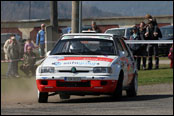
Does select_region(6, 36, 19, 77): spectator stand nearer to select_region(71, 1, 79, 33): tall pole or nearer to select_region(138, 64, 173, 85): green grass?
select_region(71, 1, 79, 33): tall pole

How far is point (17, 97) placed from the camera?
15.1 metres

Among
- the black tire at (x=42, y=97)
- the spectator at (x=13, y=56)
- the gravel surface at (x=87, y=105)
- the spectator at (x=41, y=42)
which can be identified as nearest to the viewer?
the gravel surface at (x=87, y=105)

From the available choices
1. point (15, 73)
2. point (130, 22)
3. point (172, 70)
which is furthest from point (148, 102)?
point (130, 22)

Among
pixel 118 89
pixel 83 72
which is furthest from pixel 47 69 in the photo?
pixel 118 89

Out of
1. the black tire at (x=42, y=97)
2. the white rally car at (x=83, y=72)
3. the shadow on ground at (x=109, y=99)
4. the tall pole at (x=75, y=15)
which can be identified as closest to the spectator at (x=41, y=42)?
the tall pole at (x=75, y=15)

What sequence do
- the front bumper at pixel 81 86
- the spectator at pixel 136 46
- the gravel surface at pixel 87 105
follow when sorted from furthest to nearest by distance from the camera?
the spectator at pixel 136 46 < the front bumper at pixel 81 86 < the gravel surface at pixel 87 105

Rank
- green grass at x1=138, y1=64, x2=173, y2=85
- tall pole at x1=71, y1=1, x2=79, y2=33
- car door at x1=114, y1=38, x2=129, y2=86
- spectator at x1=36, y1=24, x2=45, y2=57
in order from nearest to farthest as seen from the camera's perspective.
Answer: car door at x1=114, y1=38, x2=129, y2=86 → green grass at x1=138, y1=64, x2=173, y2=85 → tall pole at x1=71, y1=1, x2=79, y2=33 → spectator at x1=36, y1=24, x2=45, y2=57

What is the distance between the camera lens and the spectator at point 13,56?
834 inches

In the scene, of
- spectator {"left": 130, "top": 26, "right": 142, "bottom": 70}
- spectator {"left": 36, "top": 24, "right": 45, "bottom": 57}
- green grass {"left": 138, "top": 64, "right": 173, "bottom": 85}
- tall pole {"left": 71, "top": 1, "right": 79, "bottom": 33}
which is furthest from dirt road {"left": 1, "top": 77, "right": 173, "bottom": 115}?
spectator {"left": 36, "top": 24, "right": 45, "bottom": 57}

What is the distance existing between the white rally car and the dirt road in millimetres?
292

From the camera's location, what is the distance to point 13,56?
2200cm

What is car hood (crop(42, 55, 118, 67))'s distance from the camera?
13459 mm

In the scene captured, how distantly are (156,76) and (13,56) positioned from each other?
486cm

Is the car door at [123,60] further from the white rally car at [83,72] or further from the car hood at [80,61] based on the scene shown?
the car hood at [80,61]
